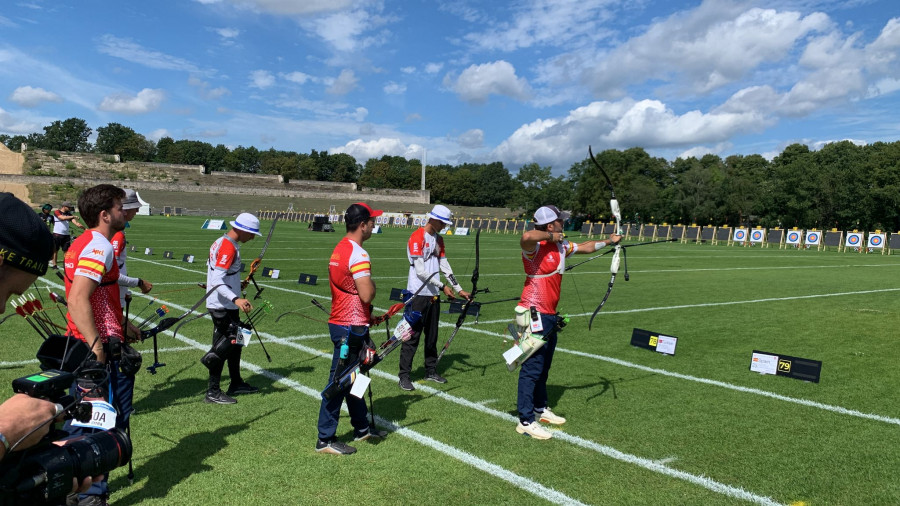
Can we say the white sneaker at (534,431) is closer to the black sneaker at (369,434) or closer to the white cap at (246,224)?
the black sneaker at (369,434)

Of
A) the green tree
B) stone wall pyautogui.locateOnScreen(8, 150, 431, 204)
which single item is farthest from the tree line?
stone wall pyautogui.locateOnScreen(8, 150, 431, 204)

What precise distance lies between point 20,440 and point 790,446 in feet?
18.6

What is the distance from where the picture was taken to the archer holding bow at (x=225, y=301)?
6262 millimetres

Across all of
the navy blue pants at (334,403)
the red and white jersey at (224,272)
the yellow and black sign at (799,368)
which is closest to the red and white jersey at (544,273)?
the navy blue pants at (334,403)

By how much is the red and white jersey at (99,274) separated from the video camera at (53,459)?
1659 mm

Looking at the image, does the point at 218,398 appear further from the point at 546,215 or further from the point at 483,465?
the point at 546,215

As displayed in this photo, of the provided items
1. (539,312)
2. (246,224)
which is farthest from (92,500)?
(539,312)

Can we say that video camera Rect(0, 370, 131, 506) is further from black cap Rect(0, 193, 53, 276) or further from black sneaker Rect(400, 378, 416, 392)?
black sneaker Rect(400, 378, 416, 392)

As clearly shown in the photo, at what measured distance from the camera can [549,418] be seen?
582 cm

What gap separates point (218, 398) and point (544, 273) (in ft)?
12.1

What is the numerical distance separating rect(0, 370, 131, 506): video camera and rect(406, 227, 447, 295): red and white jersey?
5081mm

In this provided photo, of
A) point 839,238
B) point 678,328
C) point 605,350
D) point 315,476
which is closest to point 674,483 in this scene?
point 315,476

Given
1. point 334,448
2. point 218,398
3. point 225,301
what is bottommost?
point 218,398

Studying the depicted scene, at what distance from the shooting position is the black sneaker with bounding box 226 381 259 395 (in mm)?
6539
